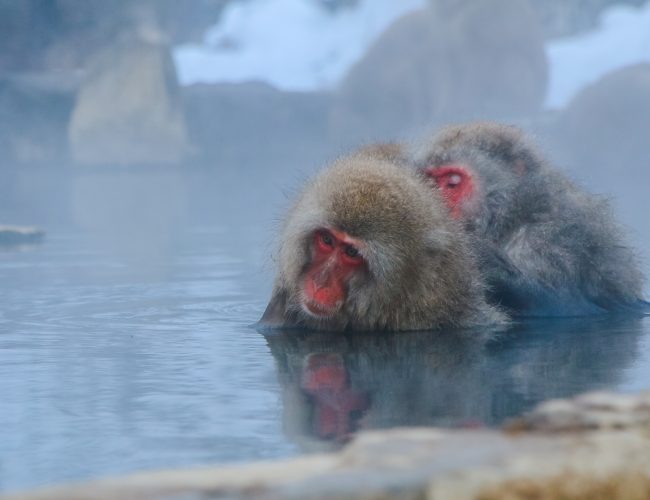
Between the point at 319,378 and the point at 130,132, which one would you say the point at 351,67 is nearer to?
the point at 130,132

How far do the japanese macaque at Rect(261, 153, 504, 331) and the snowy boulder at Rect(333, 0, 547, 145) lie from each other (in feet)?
52.8

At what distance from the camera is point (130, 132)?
22047 millimetres

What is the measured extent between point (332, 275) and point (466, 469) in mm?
2600

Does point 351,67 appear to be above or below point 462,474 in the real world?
above

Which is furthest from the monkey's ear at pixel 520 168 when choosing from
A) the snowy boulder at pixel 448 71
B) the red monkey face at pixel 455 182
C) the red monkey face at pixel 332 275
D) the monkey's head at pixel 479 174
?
the snowy boulder at pixel 448 71

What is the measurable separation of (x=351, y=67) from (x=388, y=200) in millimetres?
16896

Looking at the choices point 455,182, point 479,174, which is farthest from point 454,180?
point 479,174

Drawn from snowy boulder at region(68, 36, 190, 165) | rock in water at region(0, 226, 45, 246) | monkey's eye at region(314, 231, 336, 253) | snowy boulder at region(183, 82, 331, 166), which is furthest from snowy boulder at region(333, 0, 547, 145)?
monkey's eye at region(314, 231, 336, 253)

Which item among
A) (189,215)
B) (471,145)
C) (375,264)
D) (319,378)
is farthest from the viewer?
(189,215)

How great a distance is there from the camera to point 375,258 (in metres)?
4.25

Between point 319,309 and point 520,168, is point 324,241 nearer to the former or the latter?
point 319,309

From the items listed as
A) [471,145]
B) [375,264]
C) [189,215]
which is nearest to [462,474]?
[375,264]

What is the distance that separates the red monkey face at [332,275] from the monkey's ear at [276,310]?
0.34m

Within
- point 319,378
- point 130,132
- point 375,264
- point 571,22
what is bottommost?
point 319,378
